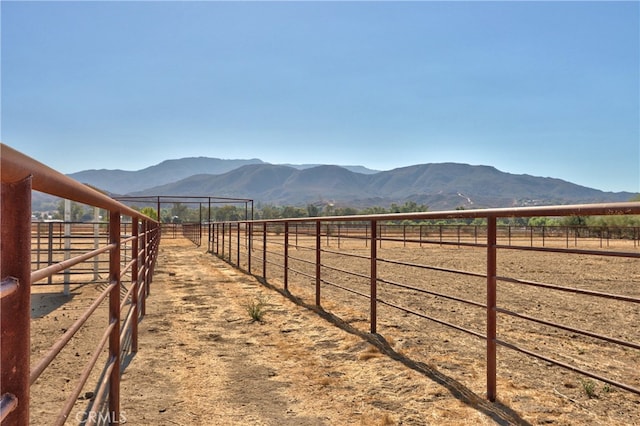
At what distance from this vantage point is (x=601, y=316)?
231 inches

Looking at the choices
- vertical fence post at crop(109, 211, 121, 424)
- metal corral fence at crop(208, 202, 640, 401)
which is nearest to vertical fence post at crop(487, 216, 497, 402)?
metal corral fence at crop(208, 202, 640, 401)

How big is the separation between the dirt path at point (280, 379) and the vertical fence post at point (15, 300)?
1.82 metres

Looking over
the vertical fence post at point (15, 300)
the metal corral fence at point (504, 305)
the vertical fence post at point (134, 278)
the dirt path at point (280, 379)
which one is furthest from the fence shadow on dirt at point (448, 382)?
the vertical fence post at point (15, 300)

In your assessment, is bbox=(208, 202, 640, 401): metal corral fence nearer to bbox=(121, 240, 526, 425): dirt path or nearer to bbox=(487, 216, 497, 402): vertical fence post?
bbox=(487, 216, 497, 402): vertical fence post

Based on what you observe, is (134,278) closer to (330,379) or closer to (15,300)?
(330,379)

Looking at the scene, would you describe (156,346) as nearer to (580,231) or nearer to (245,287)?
(245,287)

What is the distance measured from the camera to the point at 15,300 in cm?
99

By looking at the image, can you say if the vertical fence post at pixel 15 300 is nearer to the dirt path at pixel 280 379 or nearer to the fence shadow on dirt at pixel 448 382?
the dirt path at pixel 280 379

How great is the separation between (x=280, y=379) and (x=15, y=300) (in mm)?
2608

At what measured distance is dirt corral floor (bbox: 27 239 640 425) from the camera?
273cm

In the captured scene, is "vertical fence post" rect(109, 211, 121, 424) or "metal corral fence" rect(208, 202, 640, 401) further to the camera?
"metal corral fence" rect(208, 202, 640, 401)

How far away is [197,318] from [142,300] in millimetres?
644

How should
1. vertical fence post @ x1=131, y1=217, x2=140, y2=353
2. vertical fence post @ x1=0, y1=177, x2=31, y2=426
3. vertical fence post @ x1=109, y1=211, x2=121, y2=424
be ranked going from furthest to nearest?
vertical fence post @ x1=131, y1=217, x2=140, y2=353 → vertical fence post @ x1=109, y1=211, x2=121, y2=424 → vertical fence post @ x1=0, y1=177, x2=31, y2=426

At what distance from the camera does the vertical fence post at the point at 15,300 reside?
3.19 ft
